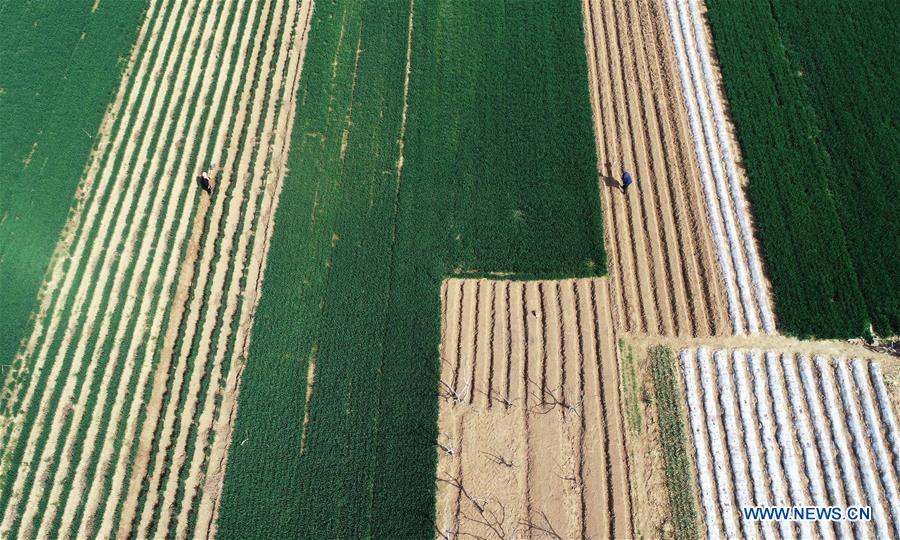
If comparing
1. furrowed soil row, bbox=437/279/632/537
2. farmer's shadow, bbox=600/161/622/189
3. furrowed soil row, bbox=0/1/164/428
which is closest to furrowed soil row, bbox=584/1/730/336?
farmer's shadow, bbox=600/161/622/189

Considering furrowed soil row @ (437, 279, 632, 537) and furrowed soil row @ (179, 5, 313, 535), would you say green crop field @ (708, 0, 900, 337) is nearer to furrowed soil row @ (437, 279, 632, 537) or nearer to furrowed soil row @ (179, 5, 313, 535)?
furrowed soil row @ (437, 279, 632, 537)

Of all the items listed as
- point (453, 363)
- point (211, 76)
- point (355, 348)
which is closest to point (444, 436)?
point (453, 363)

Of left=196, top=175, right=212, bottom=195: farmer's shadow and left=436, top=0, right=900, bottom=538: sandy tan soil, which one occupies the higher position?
left=196, top=175, right=212, bottom=195: farmer's shadow

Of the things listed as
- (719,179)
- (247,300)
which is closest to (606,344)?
(719,179)

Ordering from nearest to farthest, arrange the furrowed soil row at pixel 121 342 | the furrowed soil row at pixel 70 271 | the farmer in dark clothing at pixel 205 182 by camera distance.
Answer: the furrowed soil row at pixel 121 342
the furrowed soil row at pixel 70 271
the farmer in dark clothing at pixel 205 182

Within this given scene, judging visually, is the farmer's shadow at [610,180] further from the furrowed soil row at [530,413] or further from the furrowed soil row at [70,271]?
the furrowed soil row at [70,271]

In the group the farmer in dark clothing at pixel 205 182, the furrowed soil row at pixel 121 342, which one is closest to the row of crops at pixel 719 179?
the farmer in dark clothing at pixel 205 182

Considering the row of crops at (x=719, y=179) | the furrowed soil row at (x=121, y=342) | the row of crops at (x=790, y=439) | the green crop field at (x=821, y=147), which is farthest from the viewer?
the row of crops at (x=719, y=179)
